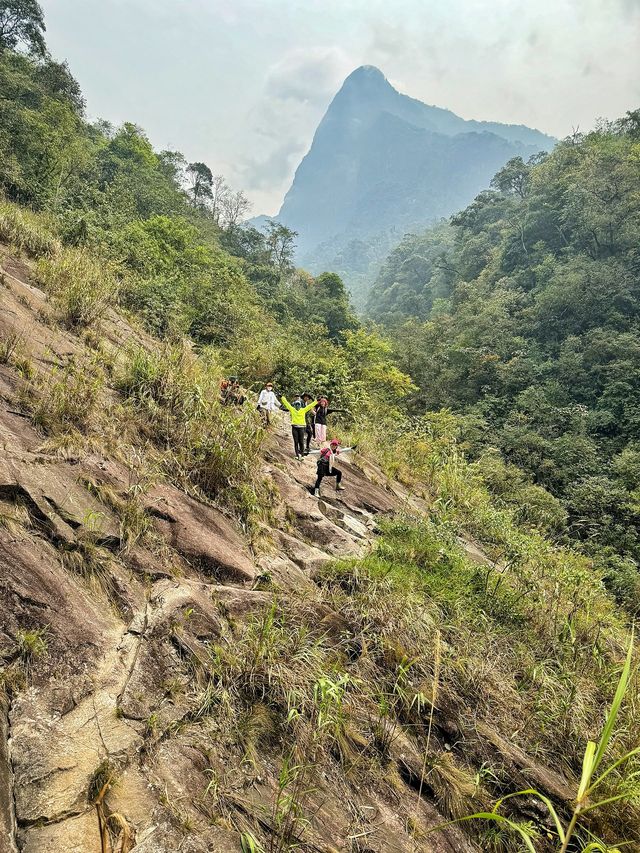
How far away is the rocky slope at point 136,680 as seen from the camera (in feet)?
7.44

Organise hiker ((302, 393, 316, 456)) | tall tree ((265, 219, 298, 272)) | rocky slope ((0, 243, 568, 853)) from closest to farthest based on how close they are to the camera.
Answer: rocky slope ((0, 243, 568, 853))
hiker ((302, 393, 316, 456))
tall tree ((265, 219, 298, 272))

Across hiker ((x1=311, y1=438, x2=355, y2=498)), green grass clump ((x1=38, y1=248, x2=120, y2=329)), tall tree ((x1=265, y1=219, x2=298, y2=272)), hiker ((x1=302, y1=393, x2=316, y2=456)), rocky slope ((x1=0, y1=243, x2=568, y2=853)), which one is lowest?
rocky slope ((x1=0, y1=243, x2=568, y2=853))

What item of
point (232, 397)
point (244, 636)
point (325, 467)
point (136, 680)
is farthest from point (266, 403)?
point (136, 680)

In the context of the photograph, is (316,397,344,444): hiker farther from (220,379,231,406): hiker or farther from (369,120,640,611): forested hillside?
(369,120,640,611): forested hillside

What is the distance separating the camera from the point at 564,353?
26047 millimetres

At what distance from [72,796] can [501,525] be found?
8926mm

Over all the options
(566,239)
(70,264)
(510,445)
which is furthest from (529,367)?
(70,264)

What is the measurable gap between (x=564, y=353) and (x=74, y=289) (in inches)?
1038

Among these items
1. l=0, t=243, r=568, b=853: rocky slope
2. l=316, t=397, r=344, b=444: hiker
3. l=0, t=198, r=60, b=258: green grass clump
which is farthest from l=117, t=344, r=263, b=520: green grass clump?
l=0, t=198, r=60, b=258: green grass clump

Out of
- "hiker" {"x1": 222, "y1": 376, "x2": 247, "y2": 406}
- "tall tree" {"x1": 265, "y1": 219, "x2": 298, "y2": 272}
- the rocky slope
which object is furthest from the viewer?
"tall tree" {"x1": 265, "y1": 219, "x2": 298, "y2": 272}

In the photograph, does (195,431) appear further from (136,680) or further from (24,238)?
(24,238)

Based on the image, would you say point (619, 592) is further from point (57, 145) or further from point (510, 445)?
point (57, 145)

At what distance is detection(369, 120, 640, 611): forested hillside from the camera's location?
1755 cm

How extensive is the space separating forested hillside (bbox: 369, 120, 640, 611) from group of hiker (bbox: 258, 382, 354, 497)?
757 cm
